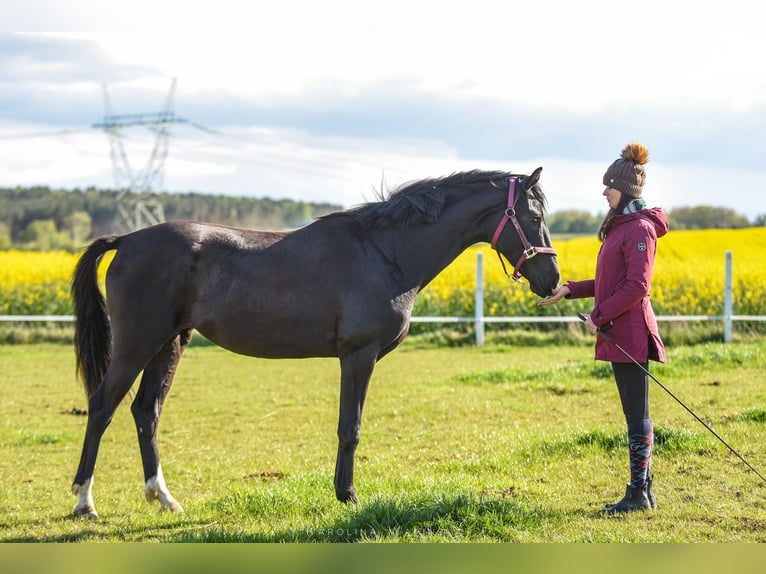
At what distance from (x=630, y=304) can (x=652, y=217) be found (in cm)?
62

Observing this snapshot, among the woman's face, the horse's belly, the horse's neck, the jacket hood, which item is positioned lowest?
the horse's belly

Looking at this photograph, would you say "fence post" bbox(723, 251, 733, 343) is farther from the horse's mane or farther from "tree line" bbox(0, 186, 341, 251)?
"tree line" bbox(0, 186, 341, 251)

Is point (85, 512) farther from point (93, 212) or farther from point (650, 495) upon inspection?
point (93, 212)

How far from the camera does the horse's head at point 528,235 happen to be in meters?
5.53

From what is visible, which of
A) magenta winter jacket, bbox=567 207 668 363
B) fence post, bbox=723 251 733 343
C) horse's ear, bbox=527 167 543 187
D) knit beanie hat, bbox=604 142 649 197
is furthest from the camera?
fence post, bbox=723 251 733 343

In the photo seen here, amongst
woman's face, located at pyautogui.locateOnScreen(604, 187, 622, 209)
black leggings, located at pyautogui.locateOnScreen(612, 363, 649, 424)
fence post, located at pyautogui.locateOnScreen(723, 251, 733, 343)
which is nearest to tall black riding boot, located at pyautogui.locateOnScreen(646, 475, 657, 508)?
black leggings, located at pyautogui.locateOnScreen(612, 363, 649, 424)

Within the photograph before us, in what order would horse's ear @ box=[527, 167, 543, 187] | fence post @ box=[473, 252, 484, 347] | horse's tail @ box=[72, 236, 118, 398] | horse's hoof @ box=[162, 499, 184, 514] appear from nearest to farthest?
horse's ear @ box=[527, 167, 543, 187], horse's hoof @ box=[162, 499, 184, 514], horse's tail @ box=[72, 236, 118, 398], fence post @ box=[473, 252, 484, 347]

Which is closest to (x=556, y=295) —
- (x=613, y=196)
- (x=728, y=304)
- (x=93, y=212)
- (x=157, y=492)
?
(x=613, y=196)

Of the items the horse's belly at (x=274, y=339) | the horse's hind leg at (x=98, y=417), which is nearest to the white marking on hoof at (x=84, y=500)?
the horse's hind leg at (x=98, y=417)

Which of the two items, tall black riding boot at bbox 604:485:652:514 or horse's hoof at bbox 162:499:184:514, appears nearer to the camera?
tall black riding boot at bbox 604:485:652:514

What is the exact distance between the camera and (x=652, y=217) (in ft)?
17.4

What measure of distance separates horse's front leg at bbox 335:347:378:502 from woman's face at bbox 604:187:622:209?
185 centimetres

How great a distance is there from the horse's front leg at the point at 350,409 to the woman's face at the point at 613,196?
1.85 meters

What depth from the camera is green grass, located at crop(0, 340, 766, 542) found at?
498 centimetres
